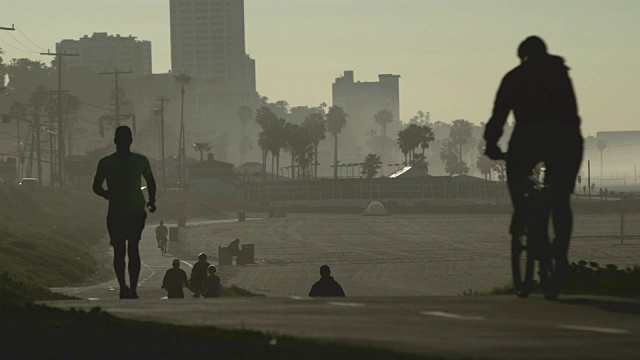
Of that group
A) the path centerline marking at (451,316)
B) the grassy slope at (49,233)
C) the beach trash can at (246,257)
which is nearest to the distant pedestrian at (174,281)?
the path centerline marking at (451,316)

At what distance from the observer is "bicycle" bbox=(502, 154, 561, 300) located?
10383 millimetres

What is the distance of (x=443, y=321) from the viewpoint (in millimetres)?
9031

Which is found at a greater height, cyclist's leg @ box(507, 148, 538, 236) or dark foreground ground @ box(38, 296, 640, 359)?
cyclist's leg @ box(507, 148, 538, 236)

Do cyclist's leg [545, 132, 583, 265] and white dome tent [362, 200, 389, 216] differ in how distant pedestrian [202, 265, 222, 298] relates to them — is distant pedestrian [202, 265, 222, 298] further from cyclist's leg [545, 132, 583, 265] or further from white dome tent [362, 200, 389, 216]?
white dome tent [362, 200, 389, 216]

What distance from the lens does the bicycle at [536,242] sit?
10383mm

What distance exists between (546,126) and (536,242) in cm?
91

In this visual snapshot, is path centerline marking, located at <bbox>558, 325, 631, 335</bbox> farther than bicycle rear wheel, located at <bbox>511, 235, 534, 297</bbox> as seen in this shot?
No

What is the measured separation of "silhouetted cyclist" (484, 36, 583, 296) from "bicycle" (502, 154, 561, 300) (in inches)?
2.8

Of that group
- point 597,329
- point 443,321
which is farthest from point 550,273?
point 597,329

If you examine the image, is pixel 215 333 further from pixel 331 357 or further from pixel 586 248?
pixel 586 248

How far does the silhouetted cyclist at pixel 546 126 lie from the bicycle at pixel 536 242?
7 centimetres

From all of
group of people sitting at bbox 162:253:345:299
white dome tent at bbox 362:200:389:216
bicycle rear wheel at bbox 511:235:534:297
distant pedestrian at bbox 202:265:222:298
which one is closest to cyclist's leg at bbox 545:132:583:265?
bicycle rear wheel at bbox 511:235:534:297

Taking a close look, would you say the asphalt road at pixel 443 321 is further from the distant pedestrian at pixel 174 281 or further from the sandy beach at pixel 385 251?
the sandy beach at pixel 385 251

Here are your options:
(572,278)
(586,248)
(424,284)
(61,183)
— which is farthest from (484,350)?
(61,183)
